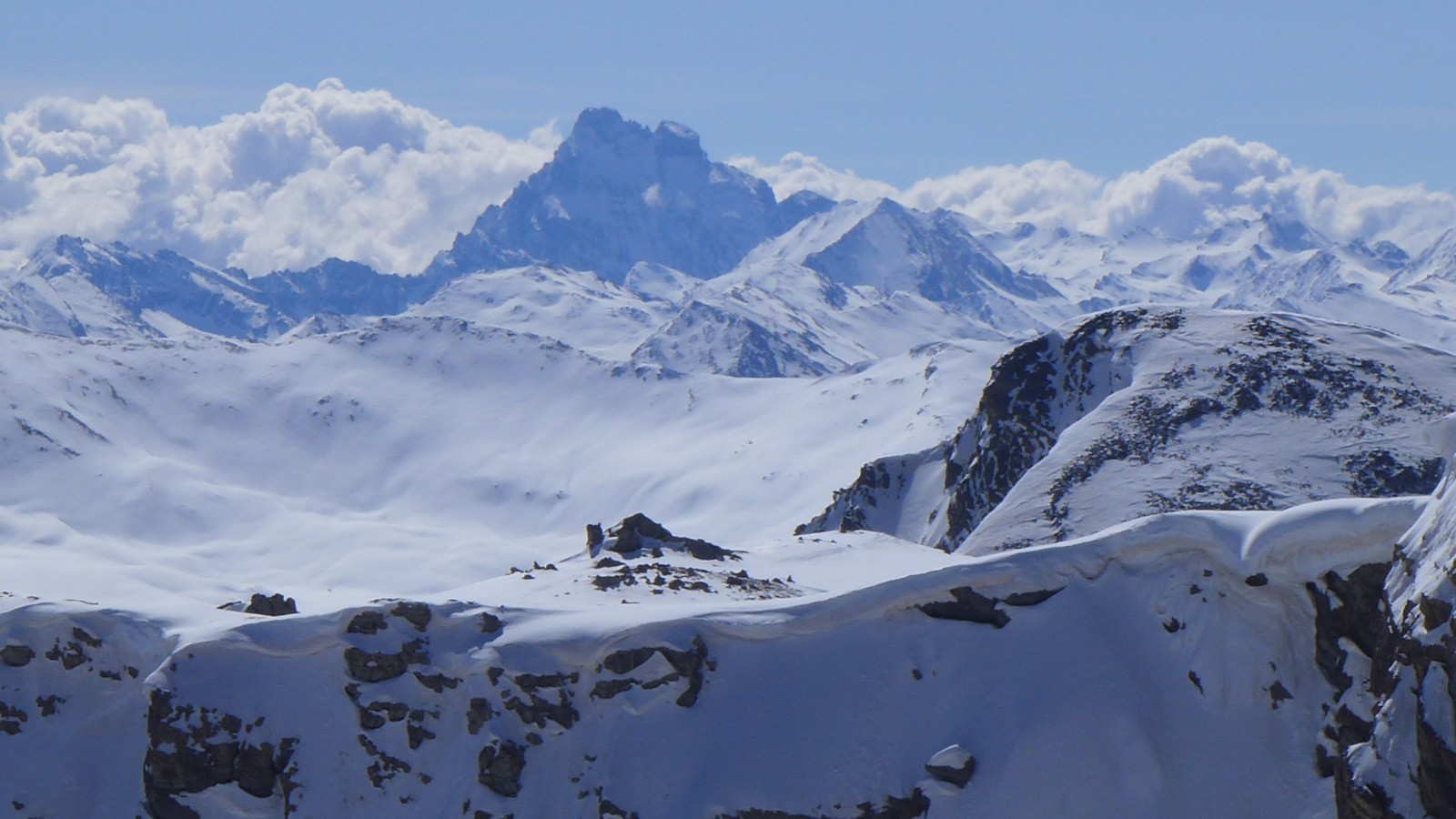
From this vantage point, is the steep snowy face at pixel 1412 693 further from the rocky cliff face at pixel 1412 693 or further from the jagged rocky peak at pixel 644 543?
the jagged rocky peak at pixel 644 543

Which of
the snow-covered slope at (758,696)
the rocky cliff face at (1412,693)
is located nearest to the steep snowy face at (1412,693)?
the rocky cliff face at (1412,693)

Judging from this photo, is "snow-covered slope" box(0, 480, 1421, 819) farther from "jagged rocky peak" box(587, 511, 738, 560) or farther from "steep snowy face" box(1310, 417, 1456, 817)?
"jagged rocky peak" box(587, 511, 738, 560)

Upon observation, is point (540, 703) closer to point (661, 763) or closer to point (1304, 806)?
point (661, 763)

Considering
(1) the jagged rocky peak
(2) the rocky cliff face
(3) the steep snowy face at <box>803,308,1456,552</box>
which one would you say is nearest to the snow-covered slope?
(2) the rocky cliff face

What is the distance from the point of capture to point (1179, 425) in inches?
3004

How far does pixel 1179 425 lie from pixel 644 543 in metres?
32.0

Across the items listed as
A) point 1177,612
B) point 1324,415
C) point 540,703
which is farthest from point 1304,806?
point 1324,415

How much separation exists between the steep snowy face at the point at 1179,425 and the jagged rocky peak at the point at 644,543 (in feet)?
55.7

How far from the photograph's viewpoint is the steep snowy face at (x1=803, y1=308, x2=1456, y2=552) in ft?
230

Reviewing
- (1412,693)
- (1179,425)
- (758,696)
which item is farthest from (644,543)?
(1412,693)

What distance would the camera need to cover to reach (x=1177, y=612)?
35406 mm

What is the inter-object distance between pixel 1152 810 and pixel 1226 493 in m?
39.1

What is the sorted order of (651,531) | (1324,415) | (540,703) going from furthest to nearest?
(1324,415)
(651,531)
(540,703)

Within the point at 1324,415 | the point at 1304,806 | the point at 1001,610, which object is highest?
the point at 1324,415
